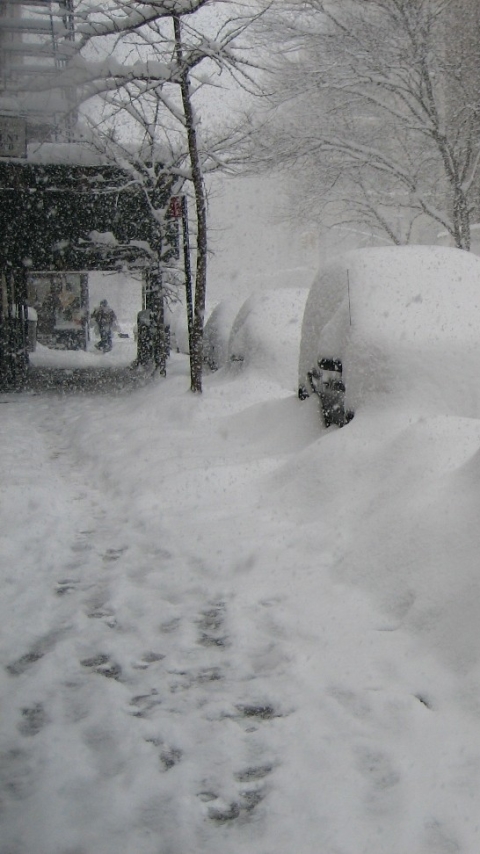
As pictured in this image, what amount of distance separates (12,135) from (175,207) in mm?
8112

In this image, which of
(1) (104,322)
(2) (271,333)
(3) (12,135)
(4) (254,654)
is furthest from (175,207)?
(1) (104,322)

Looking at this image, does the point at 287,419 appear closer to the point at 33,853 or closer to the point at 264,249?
the point at 33,853

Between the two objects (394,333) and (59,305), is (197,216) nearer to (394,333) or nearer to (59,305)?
(394,333)

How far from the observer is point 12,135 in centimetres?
739

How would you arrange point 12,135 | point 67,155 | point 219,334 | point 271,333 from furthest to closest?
1. point 219,334
2. point 67,155
3. point 271,333
4. point 12,135

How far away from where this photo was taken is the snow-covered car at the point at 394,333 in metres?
6.19

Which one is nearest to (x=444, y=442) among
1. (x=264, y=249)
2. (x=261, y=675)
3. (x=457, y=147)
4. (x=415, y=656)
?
(x=415, y=656)

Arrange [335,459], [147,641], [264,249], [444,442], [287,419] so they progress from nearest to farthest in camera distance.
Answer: [147,641] → [444,442] → [335,459] → [287,419] → [264,249]

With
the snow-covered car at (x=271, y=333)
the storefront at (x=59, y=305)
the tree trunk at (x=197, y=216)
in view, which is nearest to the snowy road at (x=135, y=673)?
the snow-covered car at (x=271, y=333)

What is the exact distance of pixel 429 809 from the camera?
8.38 feet

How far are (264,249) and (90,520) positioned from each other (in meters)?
63.5

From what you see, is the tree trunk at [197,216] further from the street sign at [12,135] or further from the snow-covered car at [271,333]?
the street sign at [12,135]

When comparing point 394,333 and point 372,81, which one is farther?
point 372,81

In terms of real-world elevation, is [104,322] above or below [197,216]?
below
